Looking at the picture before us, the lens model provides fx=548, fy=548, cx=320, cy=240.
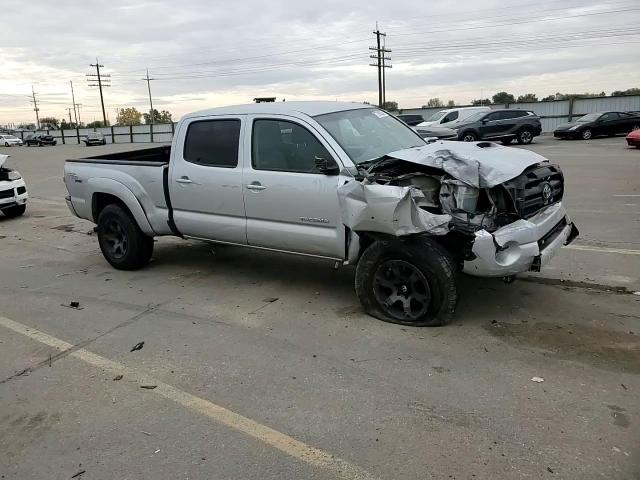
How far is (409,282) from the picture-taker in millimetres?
4469

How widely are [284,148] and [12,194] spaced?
27.4ft

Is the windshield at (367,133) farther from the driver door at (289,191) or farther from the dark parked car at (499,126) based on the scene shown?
the dark parked car at (499,126)

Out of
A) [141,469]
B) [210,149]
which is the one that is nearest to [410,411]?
[141,469]

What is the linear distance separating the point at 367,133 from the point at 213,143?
1.64 meters

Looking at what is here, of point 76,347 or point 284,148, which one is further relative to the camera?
point 284,148

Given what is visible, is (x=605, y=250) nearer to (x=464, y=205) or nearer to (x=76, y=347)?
(x=464, y=205)

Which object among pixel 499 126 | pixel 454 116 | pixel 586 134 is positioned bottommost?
pixel 586 134

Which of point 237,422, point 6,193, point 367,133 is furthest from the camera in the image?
point 6,193

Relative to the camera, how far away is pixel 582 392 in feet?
11.2

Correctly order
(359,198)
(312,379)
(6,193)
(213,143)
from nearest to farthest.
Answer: (312,379) → (359,198) → (213,143) → (6,193)

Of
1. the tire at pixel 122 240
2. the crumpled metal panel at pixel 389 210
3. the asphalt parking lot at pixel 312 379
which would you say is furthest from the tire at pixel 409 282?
the tire at pixel 122 240

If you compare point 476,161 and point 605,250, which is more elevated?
point 476,161

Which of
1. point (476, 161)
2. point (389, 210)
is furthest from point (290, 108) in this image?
point (476, 161)

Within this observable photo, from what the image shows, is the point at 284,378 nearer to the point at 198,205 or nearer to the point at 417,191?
the point at 417,191
